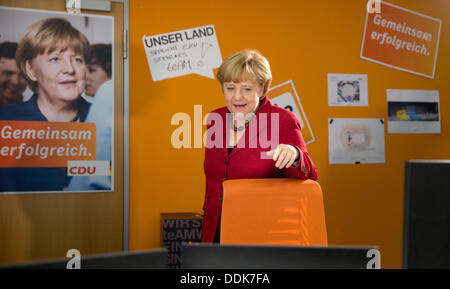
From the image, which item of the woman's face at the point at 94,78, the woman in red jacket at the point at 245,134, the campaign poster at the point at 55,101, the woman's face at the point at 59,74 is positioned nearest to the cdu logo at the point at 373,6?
the woman in red jacket at the point at 245,134

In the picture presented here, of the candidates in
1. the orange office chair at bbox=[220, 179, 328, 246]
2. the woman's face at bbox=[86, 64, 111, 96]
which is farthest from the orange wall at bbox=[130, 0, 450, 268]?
the orange office chair at bbox=[220, 179, 328, 246]

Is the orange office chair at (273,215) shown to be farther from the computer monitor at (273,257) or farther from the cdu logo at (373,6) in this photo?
Result: the cdu logo at (373,6)

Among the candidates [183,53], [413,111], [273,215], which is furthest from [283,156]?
[413,111]

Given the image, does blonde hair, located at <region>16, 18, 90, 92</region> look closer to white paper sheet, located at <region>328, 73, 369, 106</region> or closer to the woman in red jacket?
the woman in red jacket

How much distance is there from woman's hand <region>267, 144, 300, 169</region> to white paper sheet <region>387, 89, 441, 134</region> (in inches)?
87.7

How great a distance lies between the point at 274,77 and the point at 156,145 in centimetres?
108

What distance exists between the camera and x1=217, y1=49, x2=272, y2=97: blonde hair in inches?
70.6

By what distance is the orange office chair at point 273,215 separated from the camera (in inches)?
53.1

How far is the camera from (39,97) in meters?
2.70

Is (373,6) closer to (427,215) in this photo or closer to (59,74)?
(59,74)

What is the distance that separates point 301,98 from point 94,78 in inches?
62.7

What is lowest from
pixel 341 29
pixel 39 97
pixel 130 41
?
pixel 39 97
